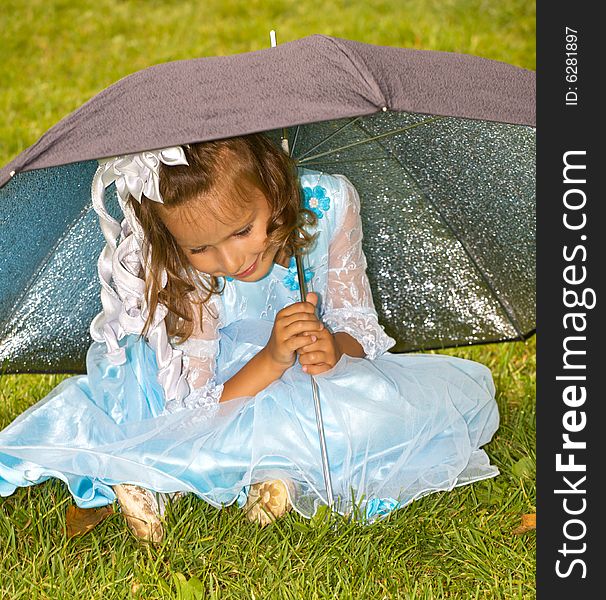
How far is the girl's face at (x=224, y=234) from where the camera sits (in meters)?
2.30

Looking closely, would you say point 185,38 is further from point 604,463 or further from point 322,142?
point 604,463

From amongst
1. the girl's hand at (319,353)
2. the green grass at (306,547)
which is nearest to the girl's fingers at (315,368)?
the girl's hand at (319,353)

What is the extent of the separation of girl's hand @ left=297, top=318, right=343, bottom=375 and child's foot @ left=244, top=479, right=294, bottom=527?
0.91 ft

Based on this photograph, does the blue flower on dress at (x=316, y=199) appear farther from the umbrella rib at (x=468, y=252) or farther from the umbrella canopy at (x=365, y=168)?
the umbrella rib at (x=468, y=252)

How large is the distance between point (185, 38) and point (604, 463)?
14.7ft

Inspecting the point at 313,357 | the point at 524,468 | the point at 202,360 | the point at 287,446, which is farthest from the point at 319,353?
the point at 524,468

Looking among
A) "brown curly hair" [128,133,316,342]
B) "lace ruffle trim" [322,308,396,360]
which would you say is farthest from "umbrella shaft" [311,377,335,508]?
"brown curly hair" [128,133,316,342]

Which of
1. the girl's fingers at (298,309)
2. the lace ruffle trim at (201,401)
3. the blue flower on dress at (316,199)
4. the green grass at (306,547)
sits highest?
the blue flower on dress at (316,199)

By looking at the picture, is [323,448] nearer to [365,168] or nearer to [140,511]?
[140,511]

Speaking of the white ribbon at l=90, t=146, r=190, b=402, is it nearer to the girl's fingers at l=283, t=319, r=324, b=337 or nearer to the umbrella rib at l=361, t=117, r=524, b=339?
the girl's fingers at l=283, t=319, r=324, b=337

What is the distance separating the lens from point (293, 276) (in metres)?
2.73

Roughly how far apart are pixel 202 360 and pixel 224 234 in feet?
1.48

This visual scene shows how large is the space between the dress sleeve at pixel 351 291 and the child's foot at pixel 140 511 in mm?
625

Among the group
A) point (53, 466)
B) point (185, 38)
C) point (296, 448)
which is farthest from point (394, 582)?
point (185, 38)
